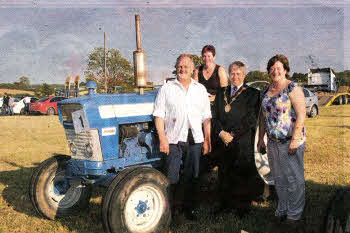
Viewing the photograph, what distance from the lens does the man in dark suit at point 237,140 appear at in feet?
12.5

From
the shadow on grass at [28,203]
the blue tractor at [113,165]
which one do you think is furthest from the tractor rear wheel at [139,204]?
the shadow on grass at [28,203]

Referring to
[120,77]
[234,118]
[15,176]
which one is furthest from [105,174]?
[120,77]

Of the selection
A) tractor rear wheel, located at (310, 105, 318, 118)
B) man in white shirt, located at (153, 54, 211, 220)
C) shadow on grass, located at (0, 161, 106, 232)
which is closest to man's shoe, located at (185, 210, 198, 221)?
man in white shirt, located at (153, 54, 211, 220)

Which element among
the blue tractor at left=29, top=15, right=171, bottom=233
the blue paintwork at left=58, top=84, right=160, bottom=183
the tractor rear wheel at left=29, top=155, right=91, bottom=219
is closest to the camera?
the blue tractor at left=29, top=15, right=171, bottom=233

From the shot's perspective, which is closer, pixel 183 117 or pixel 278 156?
pixel 278 156

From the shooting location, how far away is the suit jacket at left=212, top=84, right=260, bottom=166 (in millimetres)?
3797

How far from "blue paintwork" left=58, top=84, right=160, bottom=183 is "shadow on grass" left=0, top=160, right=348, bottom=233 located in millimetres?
662

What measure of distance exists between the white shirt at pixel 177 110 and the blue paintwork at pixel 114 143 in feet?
1.03

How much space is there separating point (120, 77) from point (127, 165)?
76.4ft

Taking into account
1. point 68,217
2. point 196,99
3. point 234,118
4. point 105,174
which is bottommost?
point 68,217

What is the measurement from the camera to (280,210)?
11.4ft

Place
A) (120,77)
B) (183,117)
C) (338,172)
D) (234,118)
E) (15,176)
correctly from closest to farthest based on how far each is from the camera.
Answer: (183,117) → (234,118) → (338,172) → (15,176) → (120,77)

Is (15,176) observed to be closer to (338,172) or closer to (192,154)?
(192,154)

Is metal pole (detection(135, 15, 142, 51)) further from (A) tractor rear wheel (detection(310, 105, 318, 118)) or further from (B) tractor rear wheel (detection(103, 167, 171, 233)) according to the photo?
(A) tractor rear wheel (detection(310, 105, 318, 118))
